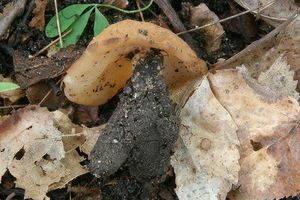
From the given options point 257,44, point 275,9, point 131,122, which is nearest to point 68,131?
point 131,122

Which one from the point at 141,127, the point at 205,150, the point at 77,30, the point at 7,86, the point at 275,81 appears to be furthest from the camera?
the point at 77,30

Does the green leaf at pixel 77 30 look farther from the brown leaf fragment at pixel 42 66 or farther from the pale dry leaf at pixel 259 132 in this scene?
the pale dry leaf at pixel 259 132

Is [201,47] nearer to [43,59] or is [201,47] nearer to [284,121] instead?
→ [284,121]

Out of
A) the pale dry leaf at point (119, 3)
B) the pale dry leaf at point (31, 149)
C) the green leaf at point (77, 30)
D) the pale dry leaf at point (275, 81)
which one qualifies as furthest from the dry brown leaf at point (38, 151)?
the pale dry leaf at point (275, 81)

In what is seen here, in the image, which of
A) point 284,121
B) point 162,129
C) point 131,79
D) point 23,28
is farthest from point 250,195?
point 23,28

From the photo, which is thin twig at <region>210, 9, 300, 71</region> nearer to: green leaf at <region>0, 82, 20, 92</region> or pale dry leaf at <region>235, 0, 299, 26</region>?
pale dry leaf at <region>235, 0, 299, 26</region>

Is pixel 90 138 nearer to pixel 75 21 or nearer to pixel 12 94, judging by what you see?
pixel 12 94

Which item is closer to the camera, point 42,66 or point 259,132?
point 259,132

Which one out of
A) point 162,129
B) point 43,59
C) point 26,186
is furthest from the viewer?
point 43,59

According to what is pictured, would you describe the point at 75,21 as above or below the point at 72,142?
above
